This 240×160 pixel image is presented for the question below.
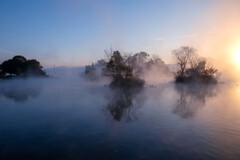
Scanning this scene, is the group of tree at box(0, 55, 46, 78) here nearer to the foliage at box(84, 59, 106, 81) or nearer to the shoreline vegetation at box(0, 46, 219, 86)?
the shoreline vegetation at box(0, 46, 219, 86)

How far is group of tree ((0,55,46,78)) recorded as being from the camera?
75500 millimetres

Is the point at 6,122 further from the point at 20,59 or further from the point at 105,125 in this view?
the point at 20,59

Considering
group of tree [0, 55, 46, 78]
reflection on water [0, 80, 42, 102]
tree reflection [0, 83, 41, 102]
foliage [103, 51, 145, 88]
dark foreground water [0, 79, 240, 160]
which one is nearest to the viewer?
dark foreground water [0, 79, 240, 160]

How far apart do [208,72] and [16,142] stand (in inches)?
2723

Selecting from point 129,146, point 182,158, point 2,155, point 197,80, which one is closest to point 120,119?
point 129,146

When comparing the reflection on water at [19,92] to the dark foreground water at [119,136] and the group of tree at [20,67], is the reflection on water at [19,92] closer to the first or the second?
the dark foreground water at [119,136]

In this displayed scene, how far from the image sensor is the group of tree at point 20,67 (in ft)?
248

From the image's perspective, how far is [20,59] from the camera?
7688 cm

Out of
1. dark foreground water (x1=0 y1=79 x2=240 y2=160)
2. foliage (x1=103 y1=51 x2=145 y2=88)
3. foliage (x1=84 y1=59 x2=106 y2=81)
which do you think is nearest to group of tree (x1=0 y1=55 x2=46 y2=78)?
foliage (x1=84 y1=59 x2=106 y2=81)

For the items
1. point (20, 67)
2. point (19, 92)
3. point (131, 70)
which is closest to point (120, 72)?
point (131, 70)

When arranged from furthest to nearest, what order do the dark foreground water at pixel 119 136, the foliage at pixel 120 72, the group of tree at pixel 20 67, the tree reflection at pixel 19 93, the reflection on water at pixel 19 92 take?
the group of tree at pixel 20 67
the foliage at pixel 120 72
the reflection on water at pixel 19 92
the tree reflection at pixel 19 93
the dark foreground water at pixel 119 136

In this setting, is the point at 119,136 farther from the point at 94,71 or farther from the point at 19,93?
the point at 94,71

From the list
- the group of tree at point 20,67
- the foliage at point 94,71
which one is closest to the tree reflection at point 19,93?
the group of tree at point 20,67

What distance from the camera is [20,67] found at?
77.5m
